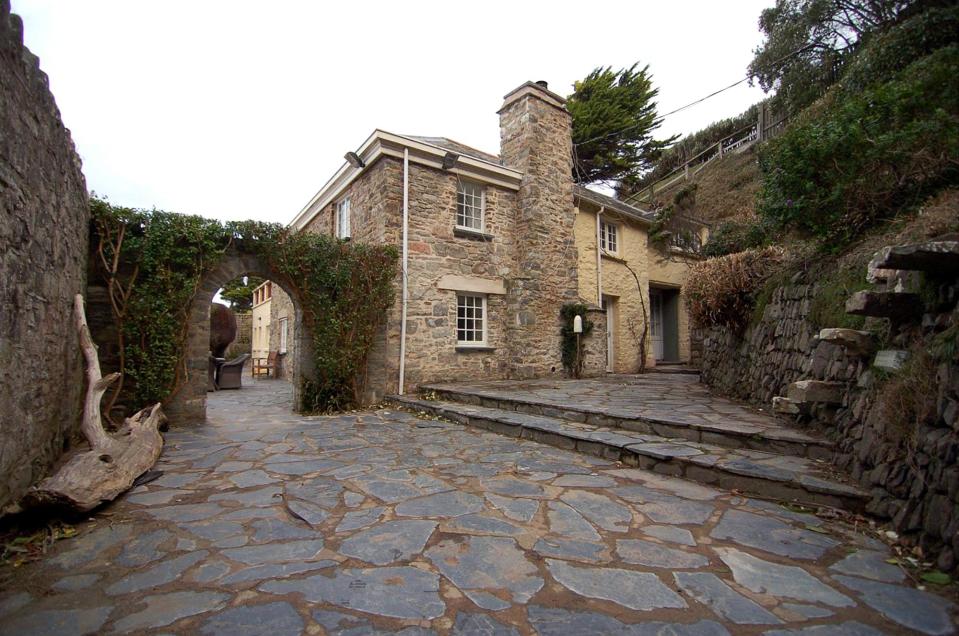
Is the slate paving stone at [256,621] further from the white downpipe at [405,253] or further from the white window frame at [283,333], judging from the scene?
the white window frame at [283,333]

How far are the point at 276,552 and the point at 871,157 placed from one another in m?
5.68

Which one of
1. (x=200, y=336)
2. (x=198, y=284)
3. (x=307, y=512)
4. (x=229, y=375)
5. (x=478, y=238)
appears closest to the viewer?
(x=307, y=512)

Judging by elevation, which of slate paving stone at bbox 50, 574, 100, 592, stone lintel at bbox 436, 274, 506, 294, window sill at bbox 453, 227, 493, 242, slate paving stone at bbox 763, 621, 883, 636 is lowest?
slate paving stone at bbox 50, 574, 100, 592

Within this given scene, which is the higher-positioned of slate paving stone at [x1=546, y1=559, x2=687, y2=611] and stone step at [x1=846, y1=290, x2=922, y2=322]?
stone step at [x1=846, y1=290, x2=922, y2=322]

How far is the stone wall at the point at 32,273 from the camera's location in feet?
8.66

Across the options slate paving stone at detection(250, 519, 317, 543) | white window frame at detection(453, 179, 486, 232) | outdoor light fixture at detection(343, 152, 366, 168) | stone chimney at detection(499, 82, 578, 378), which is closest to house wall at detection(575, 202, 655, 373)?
stone chimney at detection(499, 82, 578, 378)

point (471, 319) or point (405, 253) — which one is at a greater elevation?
point (405, 253)

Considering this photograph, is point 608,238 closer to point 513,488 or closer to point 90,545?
point 513,488

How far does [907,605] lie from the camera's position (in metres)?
1.93

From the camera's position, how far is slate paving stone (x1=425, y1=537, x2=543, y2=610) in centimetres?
207

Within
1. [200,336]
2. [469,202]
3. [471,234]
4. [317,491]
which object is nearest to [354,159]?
Answer: [469,202]

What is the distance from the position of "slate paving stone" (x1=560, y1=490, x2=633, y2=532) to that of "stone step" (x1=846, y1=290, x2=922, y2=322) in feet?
6.67

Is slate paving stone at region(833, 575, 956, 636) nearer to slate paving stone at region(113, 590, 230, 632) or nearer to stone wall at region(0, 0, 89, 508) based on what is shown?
slate paving stone at region(113, 590, 230, 632)

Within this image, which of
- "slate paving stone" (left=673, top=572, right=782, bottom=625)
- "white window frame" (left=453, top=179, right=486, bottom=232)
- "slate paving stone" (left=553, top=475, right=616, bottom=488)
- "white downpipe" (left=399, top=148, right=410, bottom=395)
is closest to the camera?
"slate paving stone" (left=673, top=572, right=782, bottom=625)
